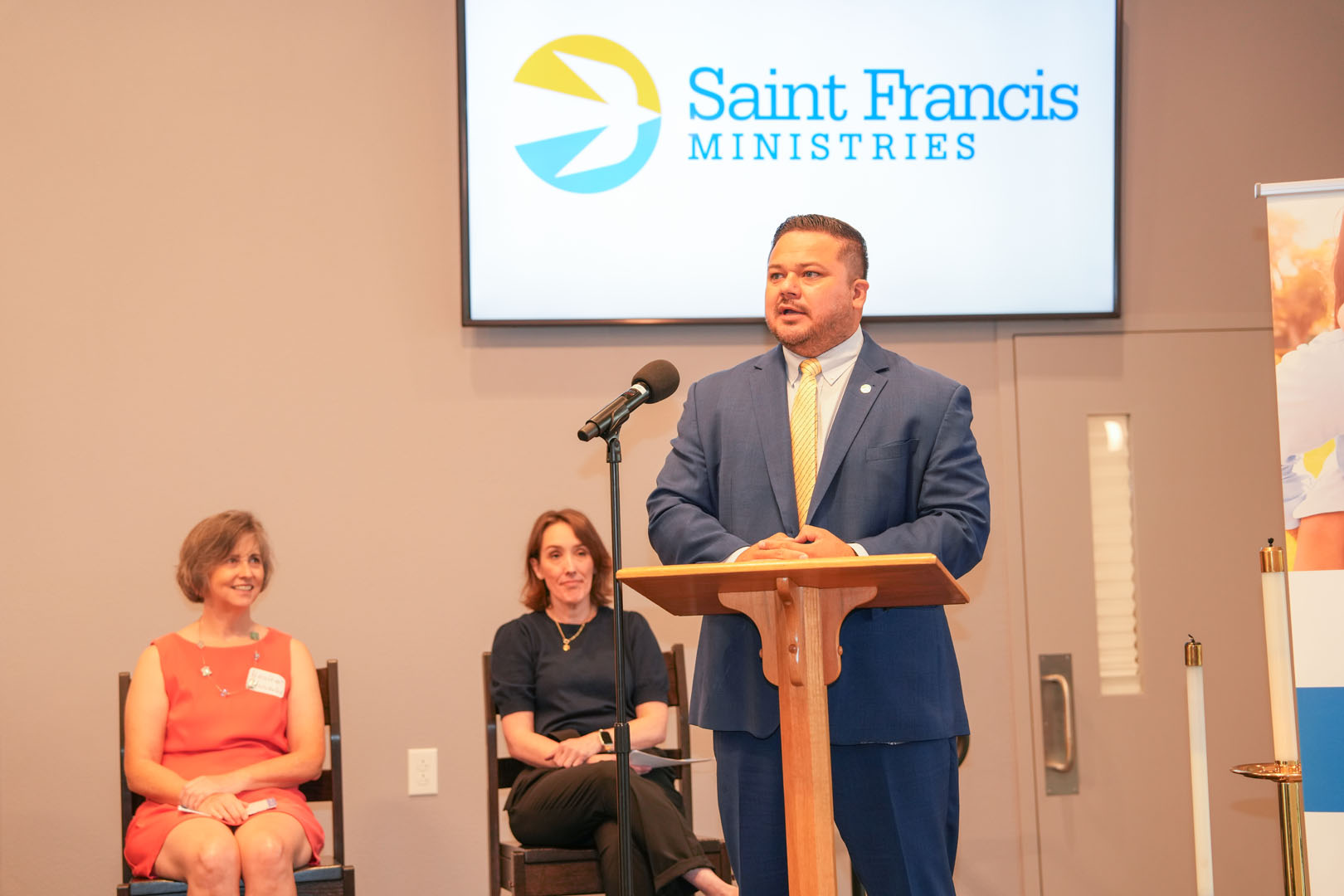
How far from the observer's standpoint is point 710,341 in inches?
166

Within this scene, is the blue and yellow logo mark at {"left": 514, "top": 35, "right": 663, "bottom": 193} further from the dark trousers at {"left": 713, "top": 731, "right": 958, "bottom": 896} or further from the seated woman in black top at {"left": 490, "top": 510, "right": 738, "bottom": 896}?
the dark trousers at {"left": 713, "top": 731, "right": 958, "bottom": 896}

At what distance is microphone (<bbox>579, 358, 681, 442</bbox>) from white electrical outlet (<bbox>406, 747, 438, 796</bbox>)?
202cm

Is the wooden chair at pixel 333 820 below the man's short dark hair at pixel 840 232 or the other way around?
below

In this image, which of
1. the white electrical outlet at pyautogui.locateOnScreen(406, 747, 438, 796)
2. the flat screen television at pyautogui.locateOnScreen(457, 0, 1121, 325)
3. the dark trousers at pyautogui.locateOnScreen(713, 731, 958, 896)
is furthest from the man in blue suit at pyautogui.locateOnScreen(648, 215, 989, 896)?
the white electrical outlet at pyautogui.locateOnScreen(406, 747, 438, 796)

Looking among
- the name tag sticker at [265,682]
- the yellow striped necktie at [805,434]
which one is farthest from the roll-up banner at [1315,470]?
the name tag sticker at [265,682]

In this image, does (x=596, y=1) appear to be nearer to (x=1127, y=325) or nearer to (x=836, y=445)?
(x=1127, y=325)

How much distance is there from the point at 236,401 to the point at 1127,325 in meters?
3.06

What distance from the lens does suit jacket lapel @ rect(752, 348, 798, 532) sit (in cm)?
224

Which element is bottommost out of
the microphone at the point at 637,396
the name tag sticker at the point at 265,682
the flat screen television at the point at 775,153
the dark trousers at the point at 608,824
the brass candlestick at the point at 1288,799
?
the dark trousers at the point at 608,824

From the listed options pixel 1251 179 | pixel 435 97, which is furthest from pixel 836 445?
pixel 1251 179

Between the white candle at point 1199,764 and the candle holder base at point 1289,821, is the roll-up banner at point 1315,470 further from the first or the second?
the white candle at point 1199,764

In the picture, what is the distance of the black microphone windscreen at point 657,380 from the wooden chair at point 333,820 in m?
1.54

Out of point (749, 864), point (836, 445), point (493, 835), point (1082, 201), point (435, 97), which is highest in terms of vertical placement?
point (435, 97)

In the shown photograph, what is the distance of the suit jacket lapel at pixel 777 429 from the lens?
7.36ft
